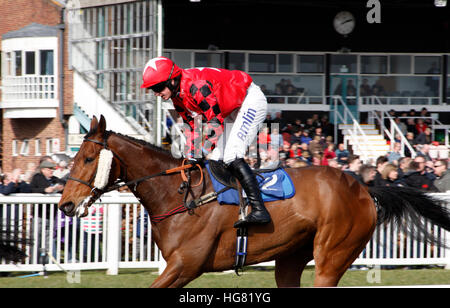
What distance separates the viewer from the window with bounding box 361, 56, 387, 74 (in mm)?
16484

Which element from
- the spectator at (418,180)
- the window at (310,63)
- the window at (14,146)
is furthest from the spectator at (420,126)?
the window at (14,146)

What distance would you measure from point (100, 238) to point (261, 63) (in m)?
10.1

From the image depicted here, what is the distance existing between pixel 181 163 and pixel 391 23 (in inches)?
524

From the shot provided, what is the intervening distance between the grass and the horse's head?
7.77 ft

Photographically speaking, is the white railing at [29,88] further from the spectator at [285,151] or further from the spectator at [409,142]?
the spectator at [409,142]

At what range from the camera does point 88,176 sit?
155 inches

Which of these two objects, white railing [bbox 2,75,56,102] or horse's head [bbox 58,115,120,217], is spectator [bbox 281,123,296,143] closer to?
horse's head [bbox 58,115,120,217]

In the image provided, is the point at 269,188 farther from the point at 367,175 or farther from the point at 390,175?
the point at 390,175

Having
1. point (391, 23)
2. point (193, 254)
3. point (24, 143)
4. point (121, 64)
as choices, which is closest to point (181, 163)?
point (193, 254)

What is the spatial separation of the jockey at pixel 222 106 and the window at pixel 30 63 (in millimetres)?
14530

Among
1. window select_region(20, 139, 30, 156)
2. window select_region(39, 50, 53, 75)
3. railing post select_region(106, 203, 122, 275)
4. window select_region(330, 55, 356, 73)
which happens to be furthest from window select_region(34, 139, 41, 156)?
railing post select_region(106, 203, 122, 275)

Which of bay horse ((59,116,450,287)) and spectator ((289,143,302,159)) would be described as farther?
spectator ((289,143,302,159))

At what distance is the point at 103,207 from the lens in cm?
675
